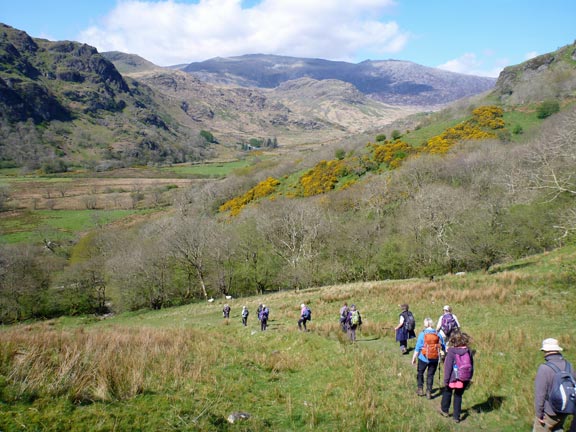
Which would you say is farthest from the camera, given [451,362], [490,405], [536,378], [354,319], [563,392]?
[354,319]

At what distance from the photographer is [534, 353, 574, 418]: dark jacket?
5.70m

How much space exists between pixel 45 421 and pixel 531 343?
1311 centimetres

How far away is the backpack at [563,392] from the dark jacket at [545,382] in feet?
0.24

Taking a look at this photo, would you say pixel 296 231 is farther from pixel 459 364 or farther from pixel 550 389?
pixel 550 389

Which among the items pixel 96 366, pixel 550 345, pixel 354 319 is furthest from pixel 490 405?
pixel 96 366

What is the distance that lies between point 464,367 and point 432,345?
1.47 meters

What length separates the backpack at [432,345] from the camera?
8.54m

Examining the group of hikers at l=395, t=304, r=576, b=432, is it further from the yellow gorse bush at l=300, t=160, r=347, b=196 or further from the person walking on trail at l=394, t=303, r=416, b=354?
the yellow gorse bush at l=300, t=160, r=347, b=196

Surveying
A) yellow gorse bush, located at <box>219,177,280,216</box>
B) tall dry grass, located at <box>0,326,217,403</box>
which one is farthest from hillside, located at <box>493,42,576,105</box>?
tall dry grass, located at <box>0,326,217,403</box>

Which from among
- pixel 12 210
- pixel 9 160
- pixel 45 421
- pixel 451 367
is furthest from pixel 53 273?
pixel 9 160

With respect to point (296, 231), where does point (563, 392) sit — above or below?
above

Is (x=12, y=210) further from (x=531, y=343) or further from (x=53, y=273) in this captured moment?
(x=531, y=343)

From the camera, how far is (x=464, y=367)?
711 cm

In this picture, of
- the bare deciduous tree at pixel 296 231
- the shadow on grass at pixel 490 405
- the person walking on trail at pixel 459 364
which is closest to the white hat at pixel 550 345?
the person walking on trail at pixel 459 364
